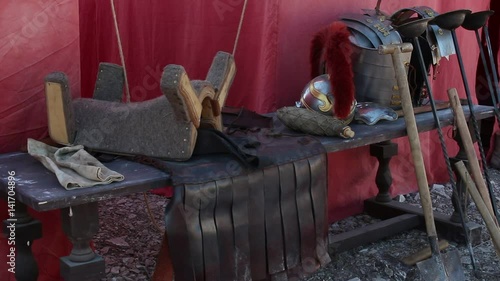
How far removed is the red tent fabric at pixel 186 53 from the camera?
2385 mm

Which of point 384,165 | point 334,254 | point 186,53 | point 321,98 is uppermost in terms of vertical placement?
point 186,53

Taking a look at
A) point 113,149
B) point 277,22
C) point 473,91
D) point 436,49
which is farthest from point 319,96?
point 473,91

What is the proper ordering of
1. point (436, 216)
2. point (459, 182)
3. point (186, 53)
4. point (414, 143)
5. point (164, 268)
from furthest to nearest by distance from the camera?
point (436, 216), point (186, 53), point (459, 182), point (414, 143), point (164, 268)

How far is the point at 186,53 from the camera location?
11.8ft

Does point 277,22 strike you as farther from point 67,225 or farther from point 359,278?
point 67,225

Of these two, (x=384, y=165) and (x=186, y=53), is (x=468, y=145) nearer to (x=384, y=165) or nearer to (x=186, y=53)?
(x=384, y=165)

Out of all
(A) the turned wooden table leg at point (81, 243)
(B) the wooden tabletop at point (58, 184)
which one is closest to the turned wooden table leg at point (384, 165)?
(B) the wooden tabletop at point (58, 184)

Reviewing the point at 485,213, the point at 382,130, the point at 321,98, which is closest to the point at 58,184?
the point at 321,98

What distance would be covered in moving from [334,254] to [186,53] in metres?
1.33

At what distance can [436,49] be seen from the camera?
3266 millimetres

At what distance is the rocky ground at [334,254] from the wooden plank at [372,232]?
6 cm

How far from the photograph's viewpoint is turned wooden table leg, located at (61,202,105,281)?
6.48ft

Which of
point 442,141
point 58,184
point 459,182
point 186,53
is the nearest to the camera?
point 58,184

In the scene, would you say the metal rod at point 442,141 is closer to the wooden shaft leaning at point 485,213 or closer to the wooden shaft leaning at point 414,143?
the wooden shaft leaning at point 485,213
